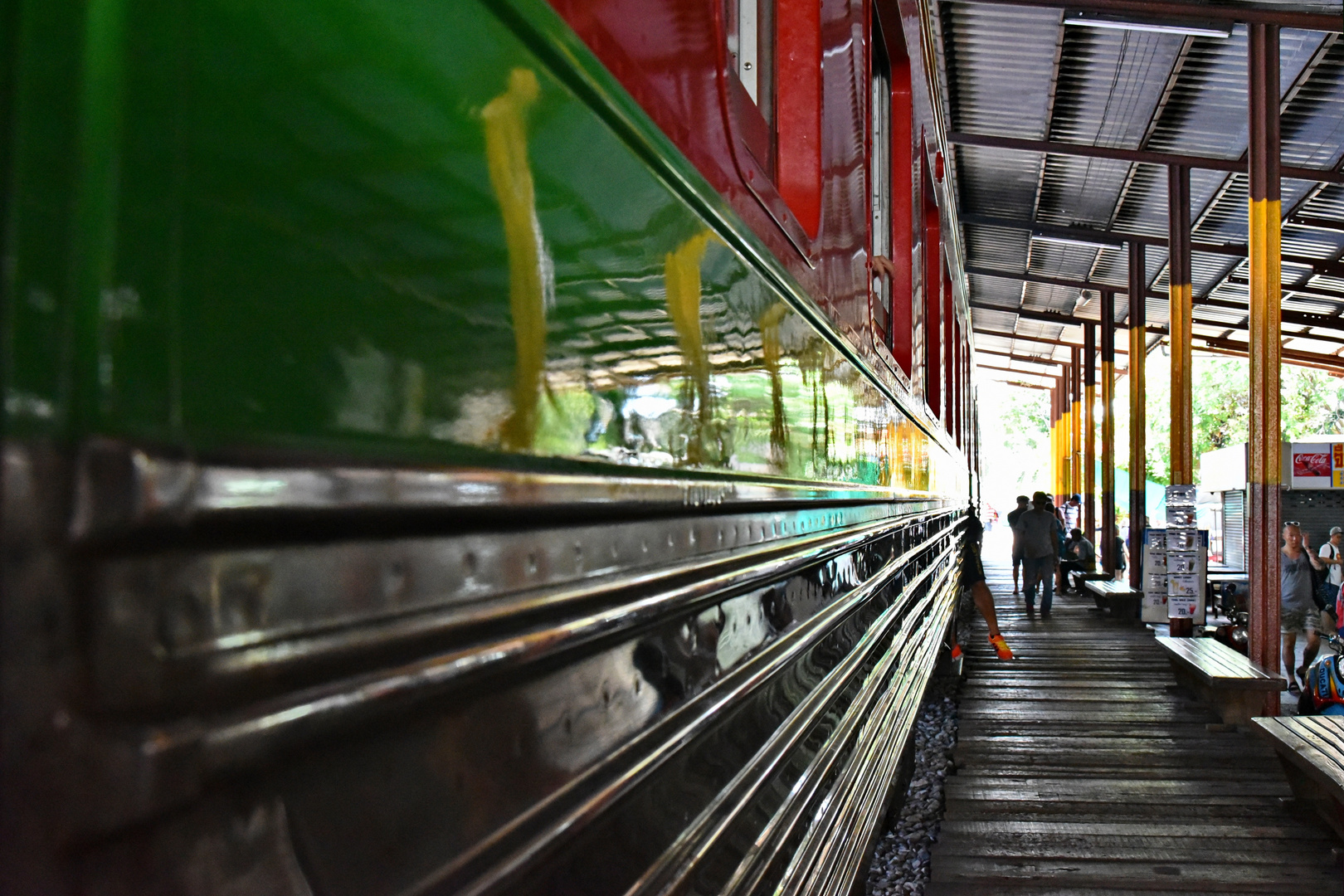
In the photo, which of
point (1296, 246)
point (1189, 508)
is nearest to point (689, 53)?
point (1189, 508)

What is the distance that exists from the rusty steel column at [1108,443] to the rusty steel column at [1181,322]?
14.6ft

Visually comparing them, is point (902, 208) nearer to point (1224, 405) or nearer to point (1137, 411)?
point (1137, 411)

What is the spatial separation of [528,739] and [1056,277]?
17.7 meters

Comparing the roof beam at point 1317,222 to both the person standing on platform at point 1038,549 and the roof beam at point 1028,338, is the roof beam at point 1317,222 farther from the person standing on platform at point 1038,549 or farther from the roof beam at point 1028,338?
the roof beam at point 1028,338

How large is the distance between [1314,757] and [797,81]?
157 inches

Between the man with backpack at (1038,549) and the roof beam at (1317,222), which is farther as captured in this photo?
the roof beam at (1317,222)

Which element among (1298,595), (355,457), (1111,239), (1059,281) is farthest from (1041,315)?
(355,457)

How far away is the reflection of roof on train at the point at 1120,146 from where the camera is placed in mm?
8156

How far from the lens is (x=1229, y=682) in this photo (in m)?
6.39

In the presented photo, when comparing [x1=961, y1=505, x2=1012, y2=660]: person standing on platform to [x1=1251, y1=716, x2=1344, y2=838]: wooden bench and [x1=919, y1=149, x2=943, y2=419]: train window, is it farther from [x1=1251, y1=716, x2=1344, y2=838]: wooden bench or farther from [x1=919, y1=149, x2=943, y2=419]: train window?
[x1=919, y1=149, x2=943, y2=419]: train window

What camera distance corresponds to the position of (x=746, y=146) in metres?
1.46

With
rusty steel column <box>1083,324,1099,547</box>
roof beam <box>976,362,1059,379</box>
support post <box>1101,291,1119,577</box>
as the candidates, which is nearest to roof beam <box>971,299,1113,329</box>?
rusty steel column <box>1083,324,1099,547</box>

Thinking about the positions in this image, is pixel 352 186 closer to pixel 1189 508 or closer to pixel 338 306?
pixel 338 306

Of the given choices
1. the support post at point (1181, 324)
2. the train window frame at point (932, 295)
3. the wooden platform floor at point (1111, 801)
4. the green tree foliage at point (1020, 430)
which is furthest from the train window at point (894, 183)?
the green tree foliage at point (1020, 430)
